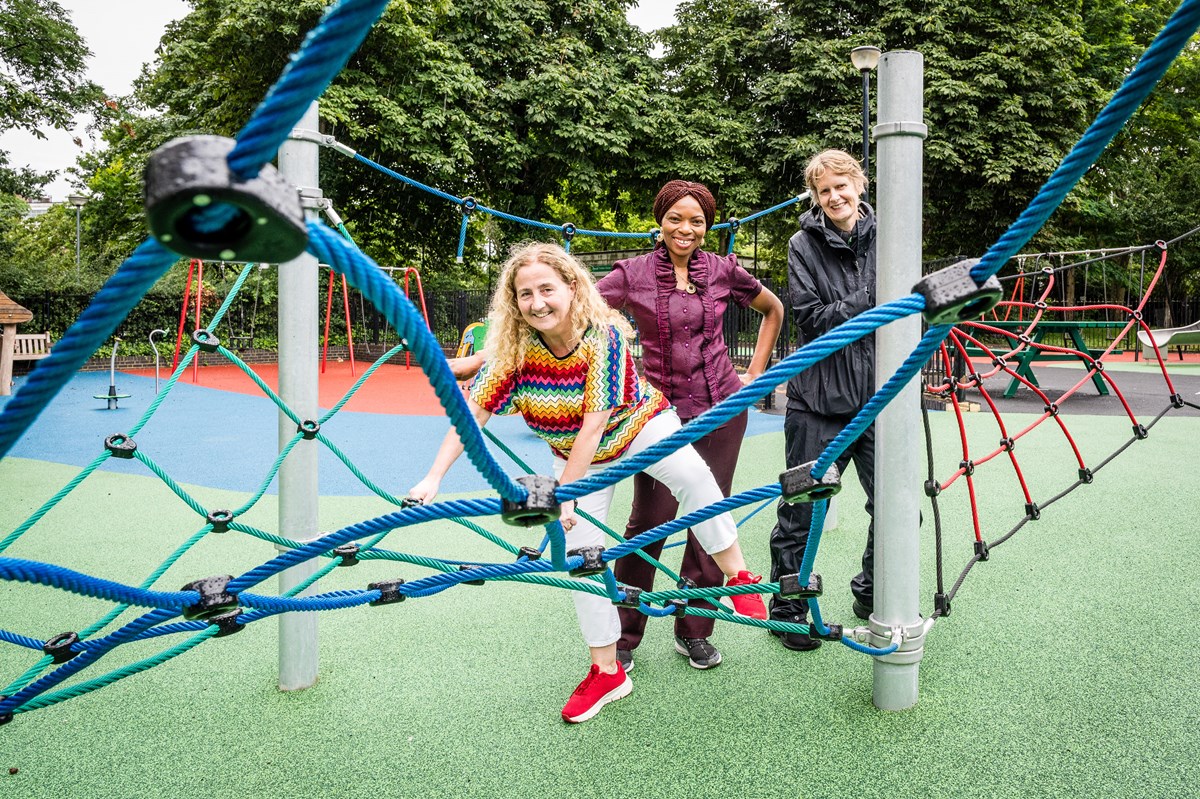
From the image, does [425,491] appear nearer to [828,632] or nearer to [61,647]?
[61,647]

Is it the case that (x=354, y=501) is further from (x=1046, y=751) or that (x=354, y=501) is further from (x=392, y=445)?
(x=1046, y=751)

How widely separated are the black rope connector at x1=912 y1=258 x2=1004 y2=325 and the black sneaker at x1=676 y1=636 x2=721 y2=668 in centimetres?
143

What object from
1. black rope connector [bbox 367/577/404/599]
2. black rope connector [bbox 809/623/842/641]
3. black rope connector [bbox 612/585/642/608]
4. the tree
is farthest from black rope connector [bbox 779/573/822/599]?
the tree

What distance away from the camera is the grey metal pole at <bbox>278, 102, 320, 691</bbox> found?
194cm

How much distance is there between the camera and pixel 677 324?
2.18 m

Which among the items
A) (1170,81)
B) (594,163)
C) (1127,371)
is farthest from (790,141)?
(1170,81)

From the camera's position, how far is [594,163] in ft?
49.8

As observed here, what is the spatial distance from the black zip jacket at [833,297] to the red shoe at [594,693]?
3.20ft

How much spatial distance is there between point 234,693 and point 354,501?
217 cm

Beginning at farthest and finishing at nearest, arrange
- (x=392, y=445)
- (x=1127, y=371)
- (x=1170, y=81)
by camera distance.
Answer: (x=1170, y=81)
(x=1127, y=371)
(x=392, y=445)

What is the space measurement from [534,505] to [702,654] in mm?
1319

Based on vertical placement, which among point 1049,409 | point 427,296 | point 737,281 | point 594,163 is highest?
point 594,163

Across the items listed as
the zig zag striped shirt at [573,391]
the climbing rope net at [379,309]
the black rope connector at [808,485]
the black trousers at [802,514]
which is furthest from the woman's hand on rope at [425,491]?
the black trousers at [802,514]

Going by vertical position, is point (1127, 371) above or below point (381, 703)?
above
